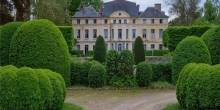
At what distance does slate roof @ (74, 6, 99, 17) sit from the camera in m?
85.3

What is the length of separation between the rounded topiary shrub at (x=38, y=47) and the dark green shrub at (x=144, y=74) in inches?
182

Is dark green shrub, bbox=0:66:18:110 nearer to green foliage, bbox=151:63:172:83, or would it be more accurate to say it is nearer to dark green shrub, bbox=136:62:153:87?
dark green shrub, bbox=136:62:153:87

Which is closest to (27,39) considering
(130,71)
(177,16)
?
(130,71)

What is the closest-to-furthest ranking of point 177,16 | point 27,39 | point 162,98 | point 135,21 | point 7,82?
1. point 7,82
2. point 162,98
3. point 27,39
4. point 177,16
5. point 135,21

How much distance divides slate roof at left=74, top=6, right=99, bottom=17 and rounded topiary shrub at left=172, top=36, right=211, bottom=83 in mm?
58950

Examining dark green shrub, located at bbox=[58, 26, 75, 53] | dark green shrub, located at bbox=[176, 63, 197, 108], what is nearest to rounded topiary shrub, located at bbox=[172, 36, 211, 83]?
dark green shrub, located at bbox=[176, 63, 197, 108]

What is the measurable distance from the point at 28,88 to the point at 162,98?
8989 millimetres

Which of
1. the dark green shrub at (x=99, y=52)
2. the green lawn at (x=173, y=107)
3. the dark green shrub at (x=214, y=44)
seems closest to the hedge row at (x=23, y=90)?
the green lawn at (x=173, y=107)

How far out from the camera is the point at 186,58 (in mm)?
26359

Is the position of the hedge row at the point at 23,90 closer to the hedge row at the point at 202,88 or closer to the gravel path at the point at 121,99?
the gravel path at the point at 121,99

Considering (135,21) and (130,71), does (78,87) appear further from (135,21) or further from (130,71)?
(135,21)

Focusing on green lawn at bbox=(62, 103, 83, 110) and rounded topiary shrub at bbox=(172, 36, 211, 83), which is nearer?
green lawn at bbox=(62, 103, 83, 110)

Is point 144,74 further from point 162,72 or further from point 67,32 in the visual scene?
point 67,32

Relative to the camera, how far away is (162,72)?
96.1 feet
